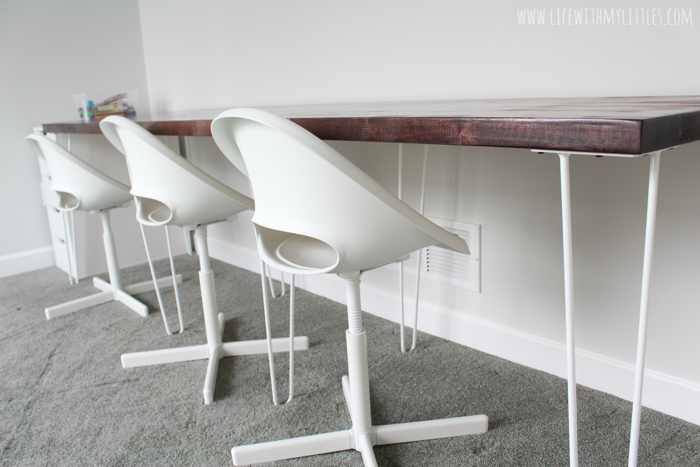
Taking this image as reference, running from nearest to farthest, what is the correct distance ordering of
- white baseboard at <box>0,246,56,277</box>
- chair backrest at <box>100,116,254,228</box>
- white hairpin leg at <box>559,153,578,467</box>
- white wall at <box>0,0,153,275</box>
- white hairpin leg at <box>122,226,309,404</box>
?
white hairpin leg at <box>559,153,578,467</box>
chair backrest at <box>100,116,254,228</box>
white hairpin leg at <box>122,226,309,404</box>
white wall at <box>0,0,153,275</box>
white baseboard at <box>0,246,56,277</box>

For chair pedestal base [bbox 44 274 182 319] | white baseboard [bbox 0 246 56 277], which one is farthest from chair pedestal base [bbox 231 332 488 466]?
white baseboard [bbox 0 246 56 277]

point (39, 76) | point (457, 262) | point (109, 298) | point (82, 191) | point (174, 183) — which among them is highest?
point (39, 76)

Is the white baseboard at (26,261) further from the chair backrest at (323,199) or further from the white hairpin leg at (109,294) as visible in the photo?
the chair backrest at (323,199)

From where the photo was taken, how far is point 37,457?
1420 millimetres

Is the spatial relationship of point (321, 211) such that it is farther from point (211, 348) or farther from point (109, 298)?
point (109, 298)

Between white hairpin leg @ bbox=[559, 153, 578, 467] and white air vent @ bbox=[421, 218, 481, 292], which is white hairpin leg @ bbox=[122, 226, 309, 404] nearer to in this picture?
white air vent @ bbox=[421, 218, 481, 292]

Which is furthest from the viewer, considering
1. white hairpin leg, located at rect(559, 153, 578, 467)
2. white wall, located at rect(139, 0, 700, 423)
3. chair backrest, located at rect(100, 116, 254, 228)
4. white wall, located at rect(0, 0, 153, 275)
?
white wall, located at rect(0, 0, 153, 275)

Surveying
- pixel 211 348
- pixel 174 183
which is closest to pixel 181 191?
pixel 174 183

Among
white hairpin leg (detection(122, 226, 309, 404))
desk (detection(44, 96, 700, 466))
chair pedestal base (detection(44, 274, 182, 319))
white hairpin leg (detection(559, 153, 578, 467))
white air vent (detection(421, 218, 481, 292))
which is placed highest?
desk (detection(44, 96, 700, 466))

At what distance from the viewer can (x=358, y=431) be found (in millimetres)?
1328

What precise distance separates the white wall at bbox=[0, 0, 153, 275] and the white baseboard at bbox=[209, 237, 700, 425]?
1773 mm

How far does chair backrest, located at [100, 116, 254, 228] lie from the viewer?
154 cm

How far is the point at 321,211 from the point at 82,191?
Result: 1.68 meters

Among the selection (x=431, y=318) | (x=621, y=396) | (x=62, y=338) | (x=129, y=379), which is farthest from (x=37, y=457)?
(x=621, y=396)
